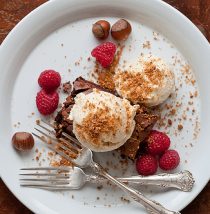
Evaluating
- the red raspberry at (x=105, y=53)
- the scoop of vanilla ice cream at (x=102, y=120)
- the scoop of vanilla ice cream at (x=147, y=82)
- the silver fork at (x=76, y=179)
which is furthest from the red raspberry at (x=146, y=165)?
the red raspberry at (x=105, y=53)

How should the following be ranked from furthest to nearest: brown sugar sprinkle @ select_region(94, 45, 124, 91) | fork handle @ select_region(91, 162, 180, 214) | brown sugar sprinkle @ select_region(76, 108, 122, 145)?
1. brown sugar sprinkle @ select_region(94, 45, 124, 91)
2. fork handle @ select_region(91, 162, 180, 214)
3. brown sugar sprinkle @ select_region(76, 108, 122, 145)

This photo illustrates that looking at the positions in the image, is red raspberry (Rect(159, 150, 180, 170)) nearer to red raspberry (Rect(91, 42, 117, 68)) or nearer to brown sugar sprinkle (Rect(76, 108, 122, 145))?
brown sugar sprinkle (Rect(76, 108, 122, 145))

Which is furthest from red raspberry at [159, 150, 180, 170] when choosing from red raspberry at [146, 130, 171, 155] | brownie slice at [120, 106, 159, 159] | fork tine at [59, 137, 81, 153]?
fork tine at [59, 137, 81, 153]

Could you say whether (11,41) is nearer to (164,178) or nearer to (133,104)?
(133,104)

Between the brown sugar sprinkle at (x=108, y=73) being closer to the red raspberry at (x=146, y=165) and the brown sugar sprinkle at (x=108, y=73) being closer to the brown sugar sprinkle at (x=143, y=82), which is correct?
the brown sugar sprinkle at (x=143, y=82)

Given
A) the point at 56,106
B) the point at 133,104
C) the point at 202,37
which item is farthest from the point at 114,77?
the point at 202,37

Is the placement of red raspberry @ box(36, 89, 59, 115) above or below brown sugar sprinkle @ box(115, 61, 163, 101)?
below

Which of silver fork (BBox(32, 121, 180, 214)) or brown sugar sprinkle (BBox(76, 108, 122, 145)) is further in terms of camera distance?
silver fork (BBox(32, 121, 180, 214))
